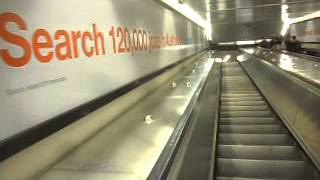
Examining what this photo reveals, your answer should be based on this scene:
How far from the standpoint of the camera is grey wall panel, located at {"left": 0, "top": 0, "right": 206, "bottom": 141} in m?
2.09

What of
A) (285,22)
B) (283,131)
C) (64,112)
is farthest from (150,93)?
(285,22)

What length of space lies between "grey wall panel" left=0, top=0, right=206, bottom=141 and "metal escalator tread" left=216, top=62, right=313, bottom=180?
1.62 metres

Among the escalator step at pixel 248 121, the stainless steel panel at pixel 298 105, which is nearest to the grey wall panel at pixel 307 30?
the stainless steel panel at pixel 298 105

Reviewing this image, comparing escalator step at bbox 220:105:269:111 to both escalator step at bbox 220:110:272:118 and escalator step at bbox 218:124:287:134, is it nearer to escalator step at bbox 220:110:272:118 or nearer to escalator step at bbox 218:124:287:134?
escalator step at bbox 220:110:272:118

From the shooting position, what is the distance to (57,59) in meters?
2.61

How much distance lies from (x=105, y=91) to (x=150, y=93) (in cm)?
221

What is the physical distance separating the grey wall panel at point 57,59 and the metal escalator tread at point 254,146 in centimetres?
162

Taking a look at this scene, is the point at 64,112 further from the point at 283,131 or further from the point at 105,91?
the point at 283,131

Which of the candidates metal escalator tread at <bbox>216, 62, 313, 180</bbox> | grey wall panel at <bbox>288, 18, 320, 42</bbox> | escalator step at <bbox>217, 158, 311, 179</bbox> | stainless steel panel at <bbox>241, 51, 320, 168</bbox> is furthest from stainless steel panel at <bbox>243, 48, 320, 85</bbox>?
grey wall panel at <bbox>288, 18, 320, 42</bbox>

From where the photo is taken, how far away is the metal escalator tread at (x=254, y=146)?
155 inches

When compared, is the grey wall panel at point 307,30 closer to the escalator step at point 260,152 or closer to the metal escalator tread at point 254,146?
the metal escalator tread at point 254,146

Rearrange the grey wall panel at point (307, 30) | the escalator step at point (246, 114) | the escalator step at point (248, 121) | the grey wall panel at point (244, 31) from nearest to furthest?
the escalator step at point (248, 121), the escalator step at point (246, 114), the grey wall panel at point (307, 30), the grey wall panel at point (244, 31)

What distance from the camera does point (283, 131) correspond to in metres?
5.36

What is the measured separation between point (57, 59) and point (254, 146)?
2938mm
